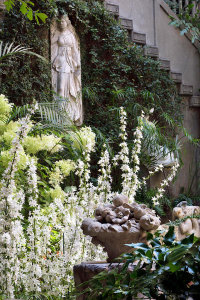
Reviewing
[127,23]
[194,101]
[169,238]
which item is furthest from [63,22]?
[169,238]

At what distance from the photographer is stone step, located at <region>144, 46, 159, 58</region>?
338 inches

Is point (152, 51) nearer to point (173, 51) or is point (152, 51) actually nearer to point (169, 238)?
point (173, 51)

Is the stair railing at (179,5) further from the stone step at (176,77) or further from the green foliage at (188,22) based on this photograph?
the stone step at (176,77)

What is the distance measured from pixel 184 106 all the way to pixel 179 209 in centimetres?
454

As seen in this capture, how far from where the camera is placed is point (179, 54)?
926 centimetres

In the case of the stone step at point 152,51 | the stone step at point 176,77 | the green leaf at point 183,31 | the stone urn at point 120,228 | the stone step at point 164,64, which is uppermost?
the green leaf at point 183,31

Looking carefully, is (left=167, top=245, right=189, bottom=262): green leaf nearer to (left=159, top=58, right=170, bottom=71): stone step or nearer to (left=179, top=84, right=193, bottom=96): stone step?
(left=159, top=58, right=170, bottom=71): stone step

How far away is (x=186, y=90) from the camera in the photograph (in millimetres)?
9188

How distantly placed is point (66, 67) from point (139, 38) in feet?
5.89

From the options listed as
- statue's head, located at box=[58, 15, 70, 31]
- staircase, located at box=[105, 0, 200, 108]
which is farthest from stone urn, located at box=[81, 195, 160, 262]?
staircase, located at box=[105, 0, 200, 108]

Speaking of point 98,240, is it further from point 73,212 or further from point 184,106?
point 184,106

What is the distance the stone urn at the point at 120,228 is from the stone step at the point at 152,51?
21.5ft

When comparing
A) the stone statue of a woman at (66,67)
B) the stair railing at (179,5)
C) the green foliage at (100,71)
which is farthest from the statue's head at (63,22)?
the stair railing at (179,5)

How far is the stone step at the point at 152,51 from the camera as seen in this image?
338 inches
